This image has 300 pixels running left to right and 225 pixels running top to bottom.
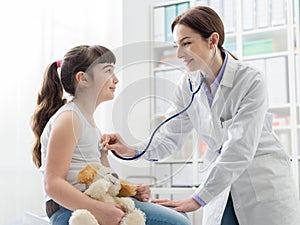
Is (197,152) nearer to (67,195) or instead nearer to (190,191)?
(190,191)

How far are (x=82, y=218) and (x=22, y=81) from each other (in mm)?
1366

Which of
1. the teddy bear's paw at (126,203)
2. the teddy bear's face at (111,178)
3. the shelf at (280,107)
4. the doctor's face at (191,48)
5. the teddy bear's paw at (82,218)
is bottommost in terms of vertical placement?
the teddy bear's paw at (82,218)

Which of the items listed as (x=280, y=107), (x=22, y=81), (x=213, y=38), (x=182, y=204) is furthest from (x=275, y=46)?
(x=182, y=204)

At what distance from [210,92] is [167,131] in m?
0.31

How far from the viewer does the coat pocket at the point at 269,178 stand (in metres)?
1.46

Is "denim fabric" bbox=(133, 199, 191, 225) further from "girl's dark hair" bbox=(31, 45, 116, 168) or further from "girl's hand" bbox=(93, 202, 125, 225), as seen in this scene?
"girl's dark hair" bbox=(31, 45, 116, 168)

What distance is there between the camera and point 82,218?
1075mm

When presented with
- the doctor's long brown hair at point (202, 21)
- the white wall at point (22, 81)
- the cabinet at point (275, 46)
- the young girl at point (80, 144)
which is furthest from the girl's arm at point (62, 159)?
the cabinet at point (275, 46)

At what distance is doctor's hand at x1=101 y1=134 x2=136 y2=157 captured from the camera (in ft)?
3.82

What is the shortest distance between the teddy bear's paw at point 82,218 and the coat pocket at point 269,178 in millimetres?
597

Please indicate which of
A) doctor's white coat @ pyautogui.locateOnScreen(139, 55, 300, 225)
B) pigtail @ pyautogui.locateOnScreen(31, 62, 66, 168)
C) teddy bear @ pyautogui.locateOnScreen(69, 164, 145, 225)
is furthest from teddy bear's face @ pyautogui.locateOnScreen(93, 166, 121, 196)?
pigtail @ pyautogui.locateOnScreen(31, 62, 66, 168)

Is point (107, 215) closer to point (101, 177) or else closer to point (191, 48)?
point (101, 177)

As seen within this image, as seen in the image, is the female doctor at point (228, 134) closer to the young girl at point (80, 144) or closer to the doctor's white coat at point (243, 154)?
the doctor's white coat at point (243, 154)

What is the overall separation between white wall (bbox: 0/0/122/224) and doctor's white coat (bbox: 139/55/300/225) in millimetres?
1056
